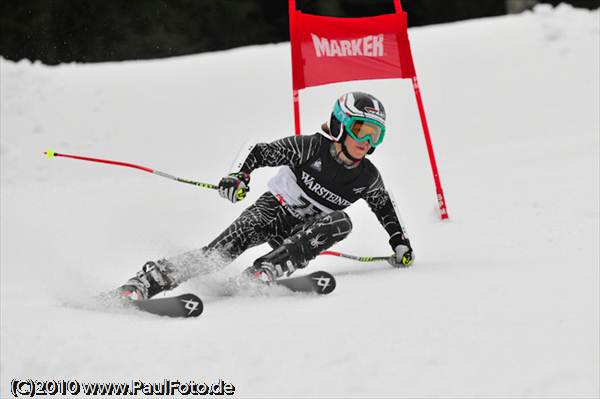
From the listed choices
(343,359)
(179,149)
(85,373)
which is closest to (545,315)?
(343,359)

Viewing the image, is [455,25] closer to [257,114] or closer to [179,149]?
[257,114]

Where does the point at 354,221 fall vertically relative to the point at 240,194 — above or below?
below

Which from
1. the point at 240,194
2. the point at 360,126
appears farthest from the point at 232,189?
the point at 360,126

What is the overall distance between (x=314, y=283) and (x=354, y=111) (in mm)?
1101

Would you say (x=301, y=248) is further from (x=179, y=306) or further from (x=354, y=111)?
(x=354, y=111)

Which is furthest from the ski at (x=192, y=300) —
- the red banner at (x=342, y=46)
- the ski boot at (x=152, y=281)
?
the red banner at (x=342, y=46)

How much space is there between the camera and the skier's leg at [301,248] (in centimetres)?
411

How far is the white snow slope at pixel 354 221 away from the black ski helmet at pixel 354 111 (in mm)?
828

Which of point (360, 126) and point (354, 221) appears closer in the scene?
point (360, 126)

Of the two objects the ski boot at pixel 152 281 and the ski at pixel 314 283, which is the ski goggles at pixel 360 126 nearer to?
the ski at pixel 314 283

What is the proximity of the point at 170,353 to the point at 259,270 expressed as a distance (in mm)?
1052

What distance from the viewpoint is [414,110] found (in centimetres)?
1043

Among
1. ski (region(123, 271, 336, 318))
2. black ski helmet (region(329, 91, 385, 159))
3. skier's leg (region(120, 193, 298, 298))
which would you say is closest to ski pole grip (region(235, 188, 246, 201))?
skier's leg (region(120, 193, 298, 298))

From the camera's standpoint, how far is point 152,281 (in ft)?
13.4
